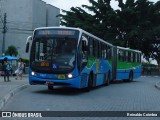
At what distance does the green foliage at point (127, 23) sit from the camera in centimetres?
5612

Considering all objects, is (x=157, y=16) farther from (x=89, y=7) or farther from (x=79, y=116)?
(x=79, y=116)

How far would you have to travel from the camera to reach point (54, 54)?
59.5 feet

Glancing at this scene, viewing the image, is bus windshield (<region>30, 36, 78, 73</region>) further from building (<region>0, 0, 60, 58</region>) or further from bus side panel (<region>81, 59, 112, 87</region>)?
building (<region>0, 0, 60, 58</region>)

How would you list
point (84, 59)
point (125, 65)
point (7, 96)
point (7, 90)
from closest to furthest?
point (7, 96), point (7, 90), point (84, 59), point (125, 65)

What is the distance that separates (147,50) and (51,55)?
43816mm

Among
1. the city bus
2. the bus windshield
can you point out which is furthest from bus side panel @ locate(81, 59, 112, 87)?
the bus windshield

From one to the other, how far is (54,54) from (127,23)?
133 ft

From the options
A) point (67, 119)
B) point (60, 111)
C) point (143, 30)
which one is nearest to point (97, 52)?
point (60, 111)

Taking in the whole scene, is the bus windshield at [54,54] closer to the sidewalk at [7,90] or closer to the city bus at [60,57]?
the city bus at [60,57]

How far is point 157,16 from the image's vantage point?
57.4 meters

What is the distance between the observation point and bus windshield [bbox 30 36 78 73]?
17906 millimetres

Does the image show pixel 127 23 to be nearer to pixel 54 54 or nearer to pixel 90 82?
pixel 90 82

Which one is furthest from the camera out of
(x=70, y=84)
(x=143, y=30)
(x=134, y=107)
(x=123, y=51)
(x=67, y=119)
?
(x=143, y=30)

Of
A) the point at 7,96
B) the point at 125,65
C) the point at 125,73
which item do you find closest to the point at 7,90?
the point at 7,96
